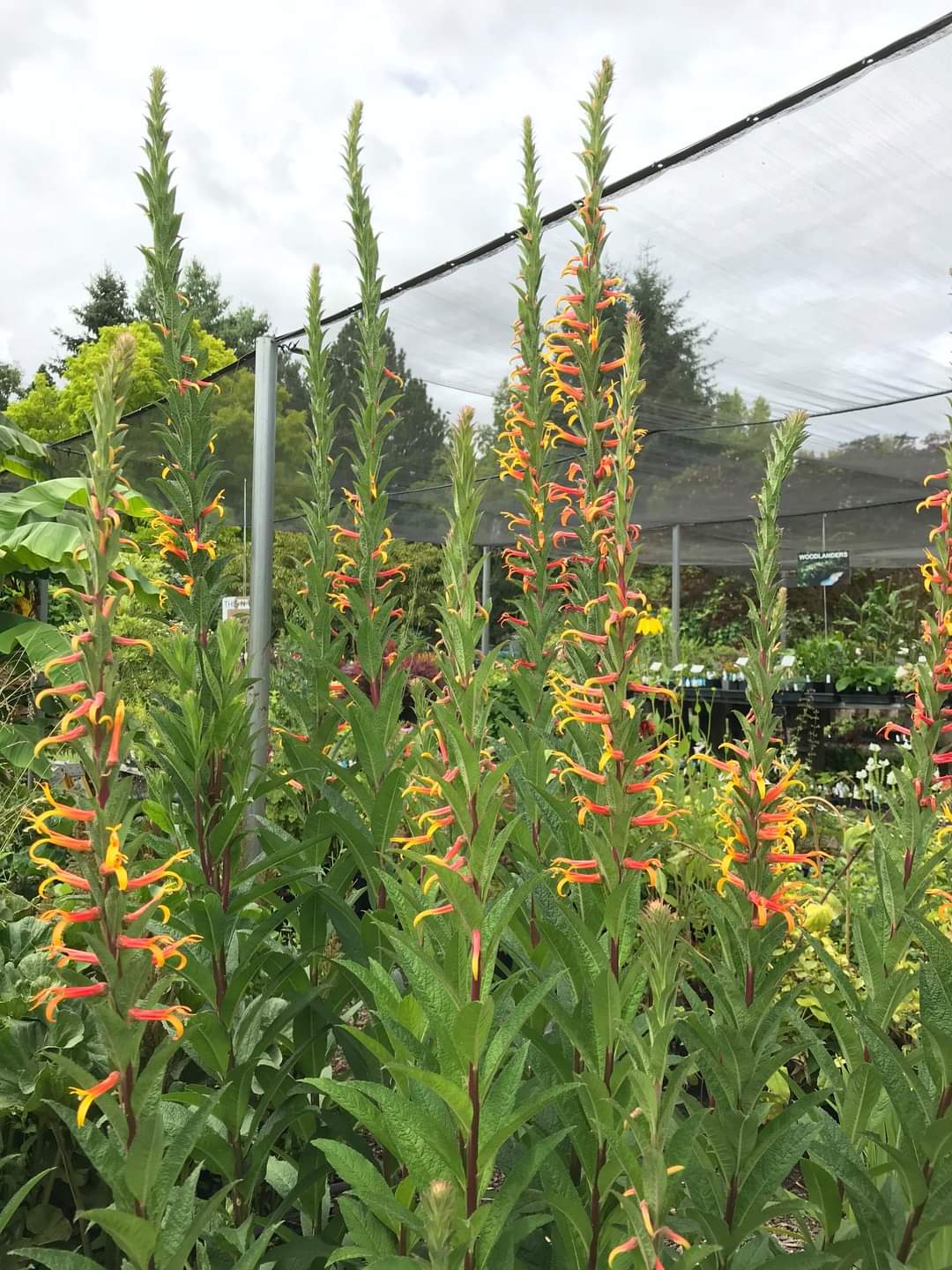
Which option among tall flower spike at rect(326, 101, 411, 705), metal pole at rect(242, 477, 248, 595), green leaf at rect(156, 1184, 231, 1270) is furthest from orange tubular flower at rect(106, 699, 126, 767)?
metal pole at rect(242, 477, 248, 595)

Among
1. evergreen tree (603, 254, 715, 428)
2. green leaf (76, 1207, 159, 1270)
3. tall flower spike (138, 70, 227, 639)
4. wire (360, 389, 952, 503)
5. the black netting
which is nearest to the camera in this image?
green leaf (76, 1207, 159, 1270)

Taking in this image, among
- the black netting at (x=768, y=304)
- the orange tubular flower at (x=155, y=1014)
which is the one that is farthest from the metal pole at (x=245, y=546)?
the orange tubular flower at (x=155, y=1014)

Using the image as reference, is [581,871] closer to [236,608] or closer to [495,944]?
[495,944]

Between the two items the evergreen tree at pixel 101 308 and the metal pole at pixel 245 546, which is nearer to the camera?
the metal pole at pixel 245 546

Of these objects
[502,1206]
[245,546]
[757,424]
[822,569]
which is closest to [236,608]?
[245,546]

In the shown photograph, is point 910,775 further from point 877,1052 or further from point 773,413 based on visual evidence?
point 773,413

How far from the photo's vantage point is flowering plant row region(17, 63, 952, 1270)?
3.05ft

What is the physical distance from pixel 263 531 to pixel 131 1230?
2586mm

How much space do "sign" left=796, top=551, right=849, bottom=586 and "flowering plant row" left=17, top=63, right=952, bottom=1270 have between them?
7.09m

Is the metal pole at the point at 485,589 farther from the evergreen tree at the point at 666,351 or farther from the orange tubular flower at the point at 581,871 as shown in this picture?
the evergreen tree at the point at 666,351

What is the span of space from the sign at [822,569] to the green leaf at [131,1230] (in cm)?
833

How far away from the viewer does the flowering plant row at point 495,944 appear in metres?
0.93

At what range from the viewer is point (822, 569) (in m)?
8.43

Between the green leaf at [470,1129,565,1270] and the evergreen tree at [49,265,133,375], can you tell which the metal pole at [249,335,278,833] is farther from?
the evergreen tree at [49,265,133,375]
